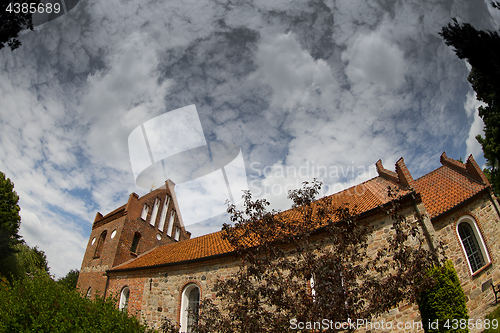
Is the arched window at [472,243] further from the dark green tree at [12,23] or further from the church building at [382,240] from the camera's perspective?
the dark green tree at [12,23]

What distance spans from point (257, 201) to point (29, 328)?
7333 mm

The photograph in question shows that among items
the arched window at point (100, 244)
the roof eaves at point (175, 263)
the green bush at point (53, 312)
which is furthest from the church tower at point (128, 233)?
the green bush at point (53, 312)

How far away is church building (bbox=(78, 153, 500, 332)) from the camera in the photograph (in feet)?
29.7

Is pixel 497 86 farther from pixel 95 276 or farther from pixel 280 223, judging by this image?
pixel 95 276

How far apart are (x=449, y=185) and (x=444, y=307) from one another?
6.91m

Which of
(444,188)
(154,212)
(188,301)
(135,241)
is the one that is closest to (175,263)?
(188,301)

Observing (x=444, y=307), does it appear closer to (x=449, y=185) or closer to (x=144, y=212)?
(x=449, y=185)

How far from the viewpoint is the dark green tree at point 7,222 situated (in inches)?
682

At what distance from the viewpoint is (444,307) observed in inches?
292

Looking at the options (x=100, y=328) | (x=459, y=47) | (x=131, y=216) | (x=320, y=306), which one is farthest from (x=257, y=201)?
(x=131, y=216)

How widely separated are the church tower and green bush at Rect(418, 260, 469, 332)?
1741cm

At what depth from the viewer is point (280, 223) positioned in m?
5.89

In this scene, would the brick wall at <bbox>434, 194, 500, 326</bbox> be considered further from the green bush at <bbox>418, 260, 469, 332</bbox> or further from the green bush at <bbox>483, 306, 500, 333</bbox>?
the green bush at <bbox>418, 260, 469, 332</bbox>

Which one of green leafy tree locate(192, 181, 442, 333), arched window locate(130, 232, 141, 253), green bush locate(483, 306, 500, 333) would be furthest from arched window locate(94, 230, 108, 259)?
green bush locate(483, 306, 500, 333)
